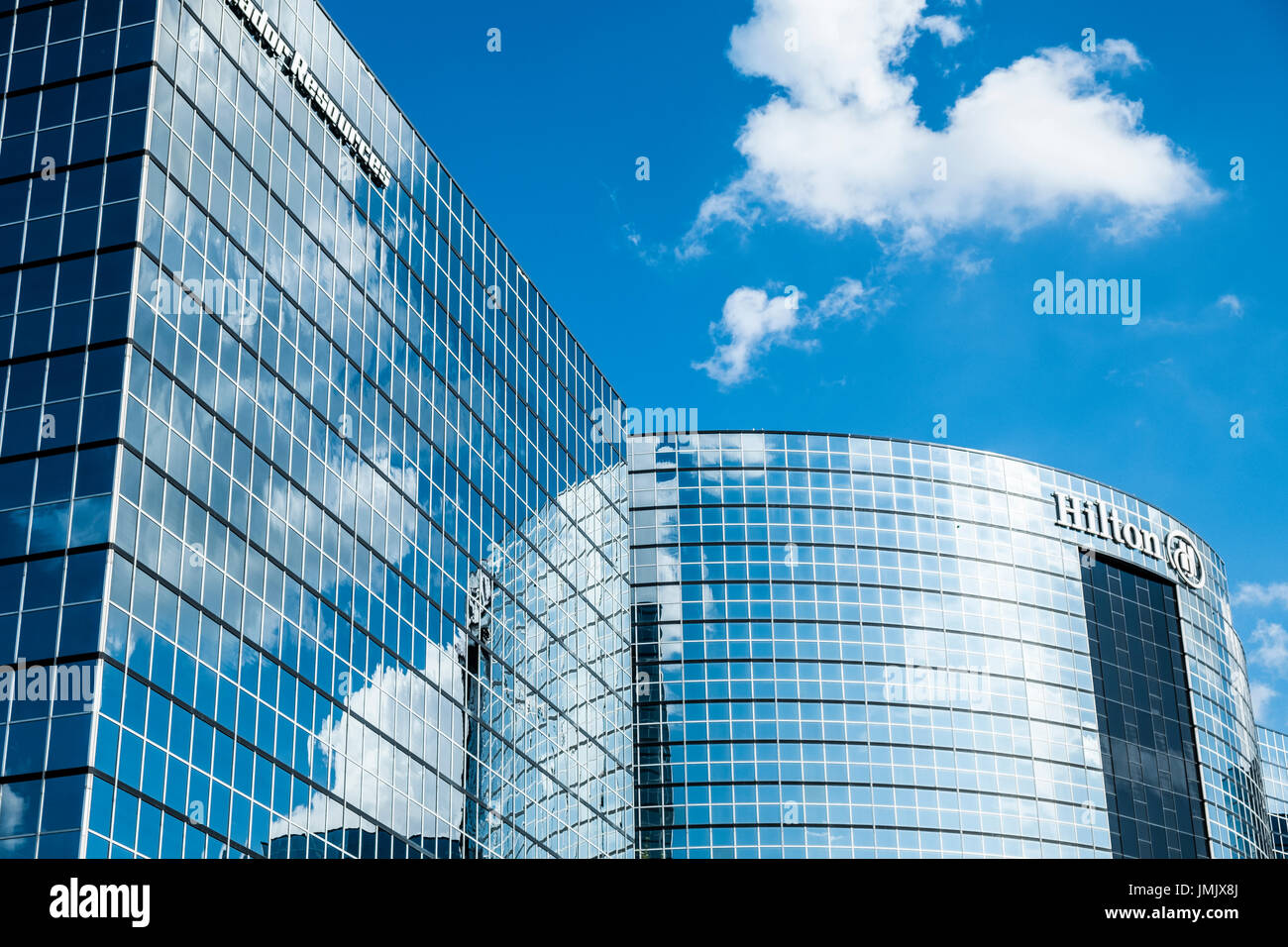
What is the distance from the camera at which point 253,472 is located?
5734cm

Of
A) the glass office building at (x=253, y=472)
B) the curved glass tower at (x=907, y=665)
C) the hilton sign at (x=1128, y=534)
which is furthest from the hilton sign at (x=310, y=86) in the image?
the hilton sign at (x=1128, y=534)

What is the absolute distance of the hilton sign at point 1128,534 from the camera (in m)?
113

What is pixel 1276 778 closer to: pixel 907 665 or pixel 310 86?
pixel 907 665

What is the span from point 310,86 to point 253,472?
18794mm

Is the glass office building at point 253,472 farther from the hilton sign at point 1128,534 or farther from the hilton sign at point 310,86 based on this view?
the hilton sign at point 1128,534

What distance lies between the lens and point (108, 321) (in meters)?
51.7

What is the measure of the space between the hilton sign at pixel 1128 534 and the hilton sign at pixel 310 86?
6071 cm

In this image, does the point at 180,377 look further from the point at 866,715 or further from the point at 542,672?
the point at 866,715

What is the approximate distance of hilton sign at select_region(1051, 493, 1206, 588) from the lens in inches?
4451

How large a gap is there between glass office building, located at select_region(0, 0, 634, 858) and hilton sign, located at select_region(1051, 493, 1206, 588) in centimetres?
4598

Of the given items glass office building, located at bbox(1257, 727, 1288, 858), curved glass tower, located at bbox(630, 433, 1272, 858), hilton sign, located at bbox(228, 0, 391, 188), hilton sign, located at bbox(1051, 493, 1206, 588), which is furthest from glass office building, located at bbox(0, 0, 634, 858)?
glass office building, located at bbox(1257, 727, 1288, 858)
